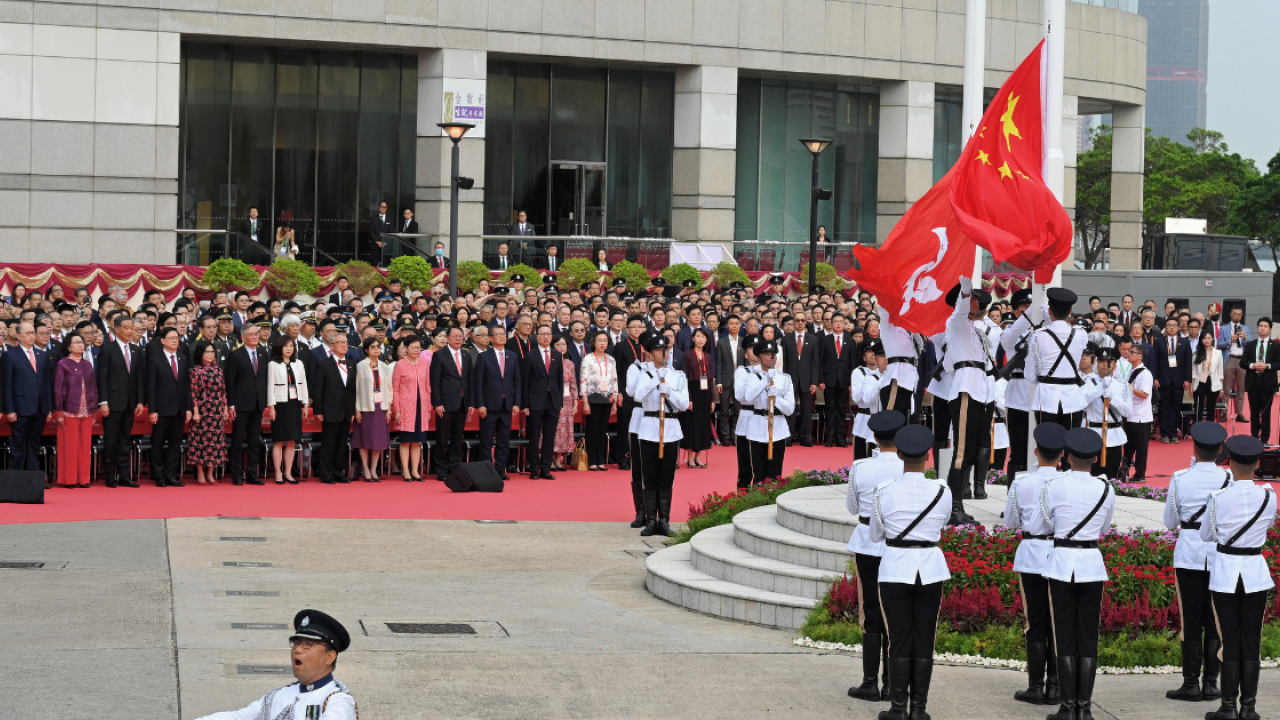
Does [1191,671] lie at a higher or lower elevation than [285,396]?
lower

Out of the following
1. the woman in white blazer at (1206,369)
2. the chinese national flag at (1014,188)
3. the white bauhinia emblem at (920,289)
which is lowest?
the woman in white blazer at (1206,369)

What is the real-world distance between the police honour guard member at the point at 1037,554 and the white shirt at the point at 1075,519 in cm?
6

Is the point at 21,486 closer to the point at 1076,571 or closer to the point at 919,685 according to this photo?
the point at 919,685

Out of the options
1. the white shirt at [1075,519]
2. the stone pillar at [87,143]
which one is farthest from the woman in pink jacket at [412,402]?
the stone pillar at [87,143]

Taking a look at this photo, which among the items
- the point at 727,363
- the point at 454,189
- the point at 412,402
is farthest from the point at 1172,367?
the point at 412,402

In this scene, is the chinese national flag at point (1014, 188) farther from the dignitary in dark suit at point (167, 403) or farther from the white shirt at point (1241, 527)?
the dignitary in dark suit at point (167, 403)

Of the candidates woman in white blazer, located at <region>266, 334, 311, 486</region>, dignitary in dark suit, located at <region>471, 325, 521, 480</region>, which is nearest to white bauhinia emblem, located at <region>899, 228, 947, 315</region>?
dignitary in dark suit, located at <region>471, 325, 521, 480</region>

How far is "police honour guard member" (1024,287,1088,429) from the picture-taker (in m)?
13.0

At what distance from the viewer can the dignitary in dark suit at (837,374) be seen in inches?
931

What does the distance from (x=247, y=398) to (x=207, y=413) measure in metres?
0.50

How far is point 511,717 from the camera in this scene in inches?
360

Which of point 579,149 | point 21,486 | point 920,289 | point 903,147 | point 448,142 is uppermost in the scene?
point 903,147

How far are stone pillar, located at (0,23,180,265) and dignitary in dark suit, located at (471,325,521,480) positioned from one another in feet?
52.8

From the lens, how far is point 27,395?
1741 centimetres
